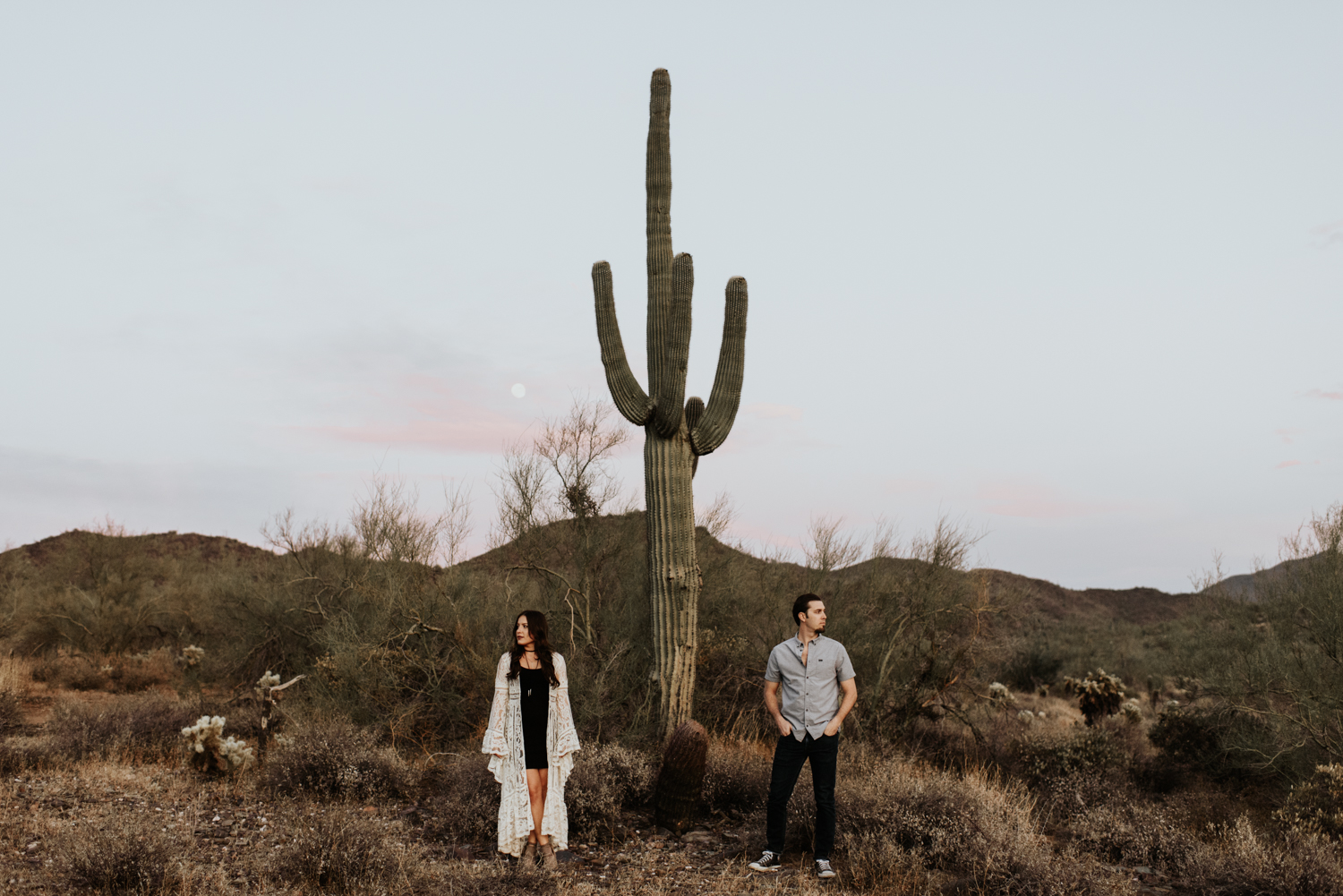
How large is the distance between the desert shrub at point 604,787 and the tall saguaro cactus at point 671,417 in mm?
782

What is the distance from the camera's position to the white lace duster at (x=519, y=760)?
615 centimetres

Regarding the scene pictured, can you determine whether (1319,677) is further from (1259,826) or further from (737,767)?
(737,767)

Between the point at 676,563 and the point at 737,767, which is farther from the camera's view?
the point at 676,563

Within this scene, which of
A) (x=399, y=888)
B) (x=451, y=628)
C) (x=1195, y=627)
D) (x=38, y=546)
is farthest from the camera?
(x=38, y=546)

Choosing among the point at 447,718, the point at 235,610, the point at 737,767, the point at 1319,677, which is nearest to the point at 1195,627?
the point at 1319,677

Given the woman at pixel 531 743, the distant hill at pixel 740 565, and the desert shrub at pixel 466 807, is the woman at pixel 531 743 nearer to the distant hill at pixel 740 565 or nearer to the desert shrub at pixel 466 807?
the desert shrub at pixel 466 807

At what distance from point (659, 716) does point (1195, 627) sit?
9863 mm

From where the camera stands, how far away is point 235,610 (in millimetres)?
16750

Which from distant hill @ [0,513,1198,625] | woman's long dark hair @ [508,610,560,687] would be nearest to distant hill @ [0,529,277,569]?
distant hill @ [0,513,1198,625]

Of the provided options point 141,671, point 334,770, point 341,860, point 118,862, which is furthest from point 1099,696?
point 141,671

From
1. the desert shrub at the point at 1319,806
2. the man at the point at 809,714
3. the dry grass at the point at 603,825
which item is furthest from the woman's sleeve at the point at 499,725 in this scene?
the desert shrub at the point at 1319,806

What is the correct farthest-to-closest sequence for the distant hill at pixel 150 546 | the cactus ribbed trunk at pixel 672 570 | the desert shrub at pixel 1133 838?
the distant hill at pixel 150 546 → the cactus ribbed trunk at pixel 672 570 → the desert shrub at pixel 1133 838

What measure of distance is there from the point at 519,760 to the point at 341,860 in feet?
4.42

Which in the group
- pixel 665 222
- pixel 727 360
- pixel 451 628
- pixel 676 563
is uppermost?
pixel 665 222
